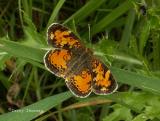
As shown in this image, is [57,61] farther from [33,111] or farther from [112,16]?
[112,16]

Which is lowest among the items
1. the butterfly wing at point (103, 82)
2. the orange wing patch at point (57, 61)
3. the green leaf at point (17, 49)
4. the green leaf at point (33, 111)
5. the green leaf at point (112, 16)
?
the green leaf at point (33, 111)

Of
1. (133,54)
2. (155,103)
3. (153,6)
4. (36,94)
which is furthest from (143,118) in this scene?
(36,94)

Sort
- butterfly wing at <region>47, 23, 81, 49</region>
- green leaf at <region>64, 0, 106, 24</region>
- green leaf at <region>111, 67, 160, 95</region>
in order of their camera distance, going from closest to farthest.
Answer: green leaf at <region>111, 67, 160, 95</region> → butterfly wing at <region>47, 23, 81, 49</region> → green leaf at <region>64, 0, 106, 24</region>

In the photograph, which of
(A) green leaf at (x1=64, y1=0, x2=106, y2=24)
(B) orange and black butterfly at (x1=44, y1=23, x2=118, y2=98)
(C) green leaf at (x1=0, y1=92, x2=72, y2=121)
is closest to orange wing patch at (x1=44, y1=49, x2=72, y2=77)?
(B) orange and black butterfly at (x1=44, y1=23, x2=118, y2=98)

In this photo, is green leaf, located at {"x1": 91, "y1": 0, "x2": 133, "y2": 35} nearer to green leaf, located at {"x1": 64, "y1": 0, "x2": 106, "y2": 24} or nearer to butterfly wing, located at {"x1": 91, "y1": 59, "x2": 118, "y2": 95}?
green leaf, located at {"x1": 64, "y1": 0, "x2": 106, "y2": 24}

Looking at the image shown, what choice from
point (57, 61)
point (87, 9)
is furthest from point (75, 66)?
point (87, 9)

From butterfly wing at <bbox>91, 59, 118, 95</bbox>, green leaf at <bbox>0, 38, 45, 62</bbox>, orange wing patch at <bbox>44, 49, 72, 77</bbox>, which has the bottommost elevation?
butterfly wing at <bbox>91, 59, 118, 95</bbox>

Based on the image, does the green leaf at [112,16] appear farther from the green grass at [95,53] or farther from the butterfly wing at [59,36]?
the butterfly wing at [59,36]

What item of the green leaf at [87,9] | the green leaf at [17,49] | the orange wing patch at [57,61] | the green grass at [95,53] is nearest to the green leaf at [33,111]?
the green grass at [95,53]

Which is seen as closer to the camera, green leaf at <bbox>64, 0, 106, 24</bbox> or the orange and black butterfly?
the orange and black butterfly
